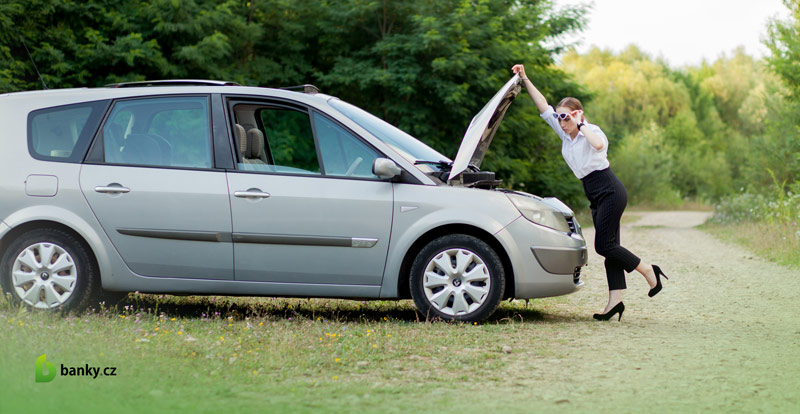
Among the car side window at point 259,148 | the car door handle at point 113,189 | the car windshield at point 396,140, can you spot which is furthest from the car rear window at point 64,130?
the car windshield at point 396,140

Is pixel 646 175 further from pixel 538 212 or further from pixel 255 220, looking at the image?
pixel 255 220

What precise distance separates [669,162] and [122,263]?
4880cm

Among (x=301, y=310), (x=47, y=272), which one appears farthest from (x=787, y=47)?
(x=47, y=272)

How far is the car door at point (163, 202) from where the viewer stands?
669 centimetres

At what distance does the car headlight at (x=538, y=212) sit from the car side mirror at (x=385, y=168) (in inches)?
37.1

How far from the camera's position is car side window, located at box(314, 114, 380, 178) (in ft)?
22.2

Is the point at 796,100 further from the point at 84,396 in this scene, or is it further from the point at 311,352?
the point at 84,396

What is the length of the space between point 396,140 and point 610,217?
1914 mm

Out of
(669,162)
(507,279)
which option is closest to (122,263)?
(507,279)

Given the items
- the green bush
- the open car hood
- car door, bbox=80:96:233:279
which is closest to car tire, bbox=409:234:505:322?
the open car hood

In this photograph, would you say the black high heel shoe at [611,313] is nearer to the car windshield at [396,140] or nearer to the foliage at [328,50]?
the car windshield at [396,140]

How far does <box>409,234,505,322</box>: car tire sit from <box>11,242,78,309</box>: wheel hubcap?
8.73 feet

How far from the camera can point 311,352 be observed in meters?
5.60

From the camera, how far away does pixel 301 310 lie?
7.63 metres
